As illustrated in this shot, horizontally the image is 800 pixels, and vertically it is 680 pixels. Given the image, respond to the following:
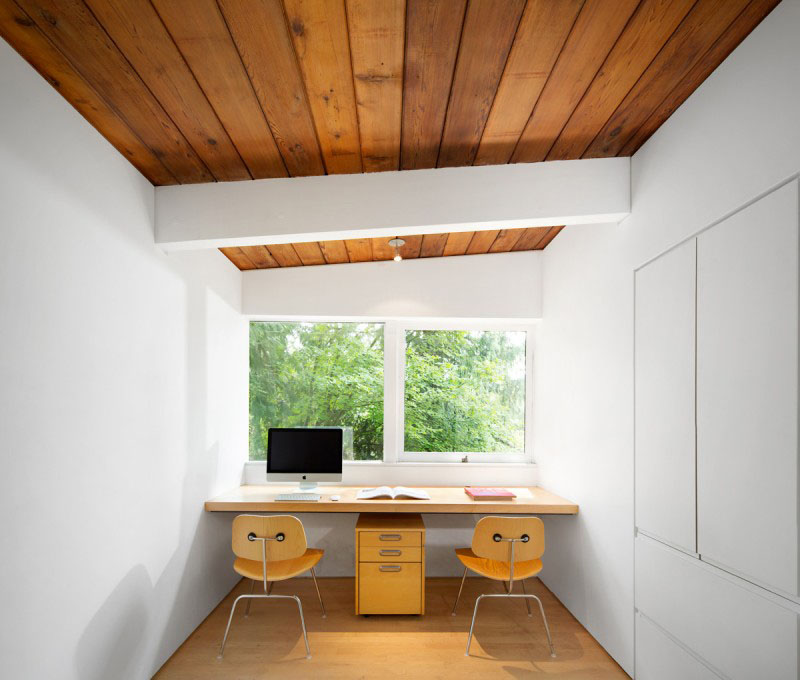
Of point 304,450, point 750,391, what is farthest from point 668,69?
point 304,450

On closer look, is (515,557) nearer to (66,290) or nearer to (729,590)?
(729,590)

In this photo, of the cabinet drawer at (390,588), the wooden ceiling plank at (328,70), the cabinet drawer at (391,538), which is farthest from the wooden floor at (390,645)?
the wooden ceiling plank at (328,70)

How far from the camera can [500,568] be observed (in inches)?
118

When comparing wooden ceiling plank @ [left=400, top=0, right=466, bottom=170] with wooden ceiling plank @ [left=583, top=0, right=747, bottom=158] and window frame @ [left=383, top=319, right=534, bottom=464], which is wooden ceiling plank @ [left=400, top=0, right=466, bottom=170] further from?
window frame @ [left=383, top=319, right=534, bottom=464]

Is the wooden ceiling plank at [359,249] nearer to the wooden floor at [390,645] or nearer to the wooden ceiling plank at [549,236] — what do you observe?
the wooden ceiling plank at [549,236]

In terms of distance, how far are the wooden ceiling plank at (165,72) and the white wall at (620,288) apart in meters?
1.84

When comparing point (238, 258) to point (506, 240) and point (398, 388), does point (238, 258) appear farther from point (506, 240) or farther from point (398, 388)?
point (506, 240)

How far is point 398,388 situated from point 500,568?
156 centimetres

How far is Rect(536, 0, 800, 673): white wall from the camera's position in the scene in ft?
5.48

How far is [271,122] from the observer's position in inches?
80.4

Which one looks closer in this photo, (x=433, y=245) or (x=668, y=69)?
(x=668, y=69)

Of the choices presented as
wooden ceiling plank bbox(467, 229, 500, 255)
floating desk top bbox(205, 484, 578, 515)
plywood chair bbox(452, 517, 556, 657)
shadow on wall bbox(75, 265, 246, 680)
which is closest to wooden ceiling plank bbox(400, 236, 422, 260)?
wooden ceiling plank bbox(467, 229, 500, 255)

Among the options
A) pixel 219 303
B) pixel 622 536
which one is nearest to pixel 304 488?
pixel 219 303

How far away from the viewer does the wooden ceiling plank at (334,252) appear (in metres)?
3.46
